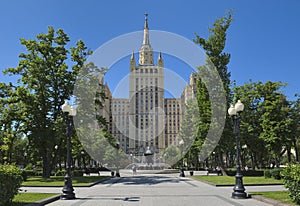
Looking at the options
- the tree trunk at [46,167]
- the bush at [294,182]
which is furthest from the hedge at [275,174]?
the tree trunk at [46,167]

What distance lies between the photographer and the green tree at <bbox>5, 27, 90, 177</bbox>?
26141 mm

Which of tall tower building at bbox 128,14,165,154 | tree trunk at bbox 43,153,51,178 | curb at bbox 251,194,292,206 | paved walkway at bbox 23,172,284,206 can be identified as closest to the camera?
curb at bbox 251,194,292,206

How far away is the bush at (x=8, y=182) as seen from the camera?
9.26m

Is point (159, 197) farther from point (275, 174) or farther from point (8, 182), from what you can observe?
point (275, 174)

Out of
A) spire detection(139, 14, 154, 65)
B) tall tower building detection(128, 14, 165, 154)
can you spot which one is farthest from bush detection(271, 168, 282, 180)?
spire detection(139, 14, 154, 65)

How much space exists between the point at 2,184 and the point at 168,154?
6750 cm

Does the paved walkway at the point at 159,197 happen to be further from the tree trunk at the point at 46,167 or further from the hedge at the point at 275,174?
the tree trunk at the point at 46,167

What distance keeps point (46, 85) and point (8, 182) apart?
1919 centimetres

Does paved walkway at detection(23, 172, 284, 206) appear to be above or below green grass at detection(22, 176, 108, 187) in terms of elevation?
above

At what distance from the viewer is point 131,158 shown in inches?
3679

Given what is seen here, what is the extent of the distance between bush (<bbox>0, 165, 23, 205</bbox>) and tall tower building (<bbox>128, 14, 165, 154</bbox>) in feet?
222

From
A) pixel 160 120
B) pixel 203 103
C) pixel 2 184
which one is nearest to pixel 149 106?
pixel 160 120

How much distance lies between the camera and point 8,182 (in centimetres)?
964

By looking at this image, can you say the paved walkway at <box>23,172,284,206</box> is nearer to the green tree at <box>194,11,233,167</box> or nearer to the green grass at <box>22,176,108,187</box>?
the green grass at <box>22,176,108,187</box>
